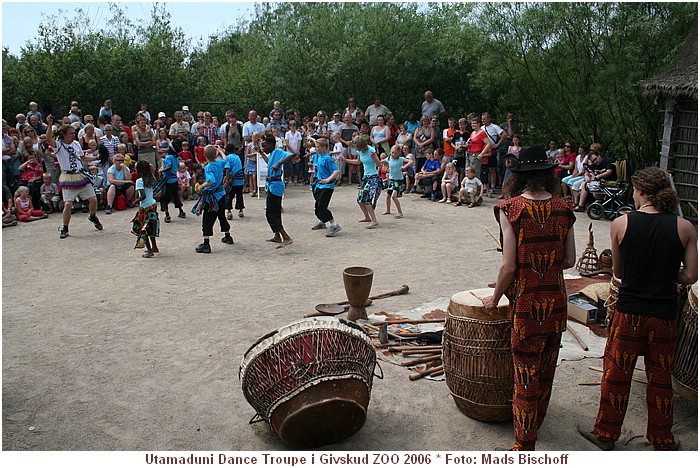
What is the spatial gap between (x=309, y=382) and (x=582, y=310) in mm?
3290

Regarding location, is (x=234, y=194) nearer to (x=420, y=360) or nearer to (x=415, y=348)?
(x=415, y=348)

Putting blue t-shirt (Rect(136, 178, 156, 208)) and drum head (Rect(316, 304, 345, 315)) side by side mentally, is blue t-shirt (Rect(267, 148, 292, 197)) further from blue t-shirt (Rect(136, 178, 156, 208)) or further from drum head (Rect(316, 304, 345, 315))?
drum head (Rect(316, 304, 345, 315))

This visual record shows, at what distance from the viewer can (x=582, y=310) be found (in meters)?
6.31

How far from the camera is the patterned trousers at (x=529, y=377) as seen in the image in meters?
4.00

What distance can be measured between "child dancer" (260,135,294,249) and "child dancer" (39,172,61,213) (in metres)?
5.30

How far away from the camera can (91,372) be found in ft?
18.0

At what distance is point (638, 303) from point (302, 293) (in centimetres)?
433

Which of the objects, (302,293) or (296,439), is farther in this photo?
(302,293)

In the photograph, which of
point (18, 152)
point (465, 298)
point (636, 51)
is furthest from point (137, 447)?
point (636, 51)

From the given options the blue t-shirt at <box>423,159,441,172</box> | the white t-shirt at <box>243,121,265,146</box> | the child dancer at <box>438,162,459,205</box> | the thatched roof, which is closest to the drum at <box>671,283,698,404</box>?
the thatched roof

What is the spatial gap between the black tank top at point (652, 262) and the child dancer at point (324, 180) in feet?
23.3

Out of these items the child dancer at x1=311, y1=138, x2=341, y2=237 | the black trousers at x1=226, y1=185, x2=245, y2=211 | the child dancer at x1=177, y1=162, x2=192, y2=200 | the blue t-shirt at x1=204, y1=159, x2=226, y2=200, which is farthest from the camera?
the child dancer at x1=177, y1=162, x2=192, y2=200

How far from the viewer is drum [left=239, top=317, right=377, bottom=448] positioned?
408cm
